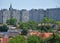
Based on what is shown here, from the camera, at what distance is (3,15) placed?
44094 mm

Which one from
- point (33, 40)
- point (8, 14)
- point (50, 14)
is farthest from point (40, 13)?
point (33, 40)

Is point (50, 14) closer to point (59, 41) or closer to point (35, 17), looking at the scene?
point (35, 17)

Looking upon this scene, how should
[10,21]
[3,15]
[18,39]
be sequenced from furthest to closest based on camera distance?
[3,15] → [10,21] → [18,39]

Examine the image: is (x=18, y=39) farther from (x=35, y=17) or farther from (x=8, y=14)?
(x=35, y=17)

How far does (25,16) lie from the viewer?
46969 mm

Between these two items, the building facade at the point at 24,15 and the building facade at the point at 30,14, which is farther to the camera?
the building facade at the point at 24,15

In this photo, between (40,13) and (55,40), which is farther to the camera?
(40,13)

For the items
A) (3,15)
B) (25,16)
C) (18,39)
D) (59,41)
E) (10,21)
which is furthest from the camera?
(25,16)

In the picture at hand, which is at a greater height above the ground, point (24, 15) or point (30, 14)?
point (30, 14)

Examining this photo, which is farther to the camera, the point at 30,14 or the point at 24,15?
the point at 30,14

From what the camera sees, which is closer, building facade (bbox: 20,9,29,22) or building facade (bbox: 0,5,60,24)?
building facade (bbox: 0,5,60,24)

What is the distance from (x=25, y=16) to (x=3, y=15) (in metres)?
4.56

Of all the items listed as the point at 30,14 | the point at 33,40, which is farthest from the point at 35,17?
the point at 33,40

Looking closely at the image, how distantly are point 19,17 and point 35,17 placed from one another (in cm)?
391
